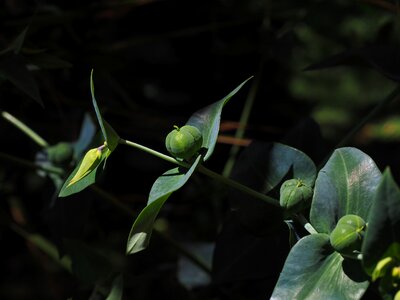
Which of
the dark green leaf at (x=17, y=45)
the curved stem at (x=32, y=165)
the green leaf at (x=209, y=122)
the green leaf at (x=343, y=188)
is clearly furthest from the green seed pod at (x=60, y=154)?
the green leaf at (x=343, y=188)

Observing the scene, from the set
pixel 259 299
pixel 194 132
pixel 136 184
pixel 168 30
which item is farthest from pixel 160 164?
pixel 194 132

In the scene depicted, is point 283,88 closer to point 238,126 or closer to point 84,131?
point 238,126

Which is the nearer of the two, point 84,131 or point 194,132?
point 194,132

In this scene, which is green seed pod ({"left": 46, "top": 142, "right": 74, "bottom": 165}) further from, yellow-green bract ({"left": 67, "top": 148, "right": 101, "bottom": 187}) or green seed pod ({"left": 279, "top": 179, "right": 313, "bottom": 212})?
green seed pod ({"left": 279, "top": 179, "right": 313, "bottom": 212})

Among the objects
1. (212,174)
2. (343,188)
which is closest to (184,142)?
(212,174)

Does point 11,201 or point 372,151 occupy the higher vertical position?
point 372,151
